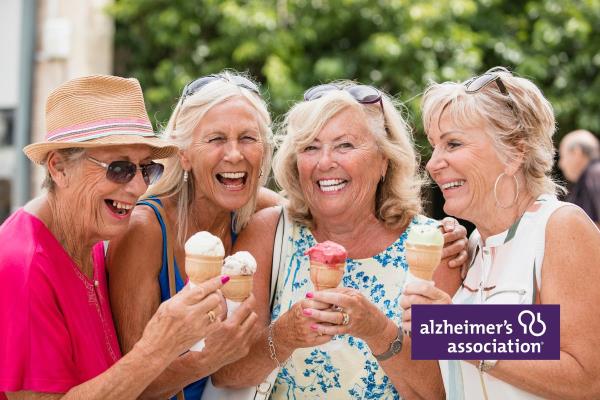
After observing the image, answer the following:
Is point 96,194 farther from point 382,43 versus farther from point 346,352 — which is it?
point 382,43

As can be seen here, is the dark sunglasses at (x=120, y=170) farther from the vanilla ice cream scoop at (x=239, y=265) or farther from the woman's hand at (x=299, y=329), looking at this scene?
the woman's hand at (x=299, y=329)

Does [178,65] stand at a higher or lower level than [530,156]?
higher

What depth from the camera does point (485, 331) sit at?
3.07 m

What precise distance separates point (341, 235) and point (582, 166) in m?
6.82

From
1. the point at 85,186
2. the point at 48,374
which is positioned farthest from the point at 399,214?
the point at 48,374

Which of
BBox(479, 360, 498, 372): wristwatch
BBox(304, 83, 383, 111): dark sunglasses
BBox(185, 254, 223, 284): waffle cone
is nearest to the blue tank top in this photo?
BBox(185, 254, 223, 284): waffle cone

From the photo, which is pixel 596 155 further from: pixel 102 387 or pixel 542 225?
pixel 102 387

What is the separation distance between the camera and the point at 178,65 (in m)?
11.2

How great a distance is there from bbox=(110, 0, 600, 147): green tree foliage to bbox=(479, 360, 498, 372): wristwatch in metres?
7.00

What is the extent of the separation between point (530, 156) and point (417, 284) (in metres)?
0.78

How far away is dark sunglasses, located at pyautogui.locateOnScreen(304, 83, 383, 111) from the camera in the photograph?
381 cm

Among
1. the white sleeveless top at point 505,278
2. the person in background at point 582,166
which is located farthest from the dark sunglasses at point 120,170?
the person in background at point 582,166

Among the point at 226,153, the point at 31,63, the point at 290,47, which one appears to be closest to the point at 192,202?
the point at 226,153

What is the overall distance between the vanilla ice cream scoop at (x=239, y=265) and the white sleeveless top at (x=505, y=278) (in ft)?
3.01
